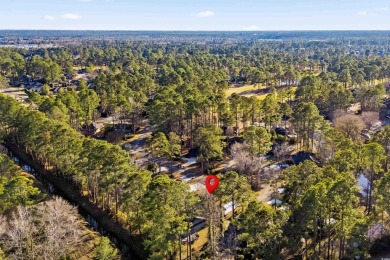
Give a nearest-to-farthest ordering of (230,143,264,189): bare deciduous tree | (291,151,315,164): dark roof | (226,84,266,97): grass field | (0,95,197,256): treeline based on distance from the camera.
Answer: (0,95,197,256): treeline
(230,143,264,189): bare deciduous tree
(291,151,315,164): dark roof
(226,84,266,97): grass field

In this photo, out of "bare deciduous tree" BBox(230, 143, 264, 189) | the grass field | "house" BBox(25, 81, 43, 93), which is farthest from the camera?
"house" BBox(25, 81, 43, 93)

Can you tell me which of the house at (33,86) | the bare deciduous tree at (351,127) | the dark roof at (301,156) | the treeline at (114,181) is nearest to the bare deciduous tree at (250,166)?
the dark roof at (301,156)

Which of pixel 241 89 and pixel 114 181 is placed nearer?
pixel 114 181

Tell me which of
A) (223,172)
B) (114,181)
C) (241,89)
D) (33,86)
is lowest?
(223,172)

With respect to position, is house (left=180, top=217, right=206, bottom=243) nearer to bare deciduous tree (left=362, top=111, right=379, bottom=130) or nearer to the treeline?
the treeline

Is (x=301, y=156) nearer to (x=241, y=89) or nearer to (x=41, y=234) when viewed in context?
(x=41, y=234)

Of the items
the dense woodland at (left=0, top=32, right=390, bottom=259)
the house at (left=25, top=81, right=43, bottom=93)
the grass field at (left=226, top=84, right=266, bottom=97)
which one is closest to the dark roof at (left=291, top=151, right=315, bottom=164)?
the dense woodland at (left=0, top=32, right=390, bottom=259)

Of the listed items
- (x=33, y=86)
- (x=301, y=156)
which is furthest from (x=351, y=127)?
(x=33, y=86)

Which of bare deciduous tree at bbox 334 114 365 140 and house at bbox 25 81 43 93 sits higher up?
house at bbox 25 81 43 93

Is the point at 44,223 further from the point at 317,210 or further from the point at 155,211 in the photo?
the point at 317,210

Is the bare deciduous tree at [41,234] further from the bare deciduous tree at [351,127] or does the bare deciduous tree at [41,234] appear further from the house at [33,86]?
the house at [33,86]

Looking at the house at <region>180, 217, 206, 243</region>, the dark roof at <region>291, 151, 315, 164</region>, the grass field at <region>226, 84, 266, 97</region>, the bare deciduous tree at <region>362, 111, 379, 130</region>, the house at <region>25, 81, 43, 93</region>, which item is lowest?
the house at <region>180, 217, 206, 243</region>

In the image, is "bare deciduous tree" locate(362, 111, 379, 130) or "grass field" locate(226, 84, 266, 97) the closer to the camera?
"bare deciduous tree" locate(362, 111, 379, 130)
